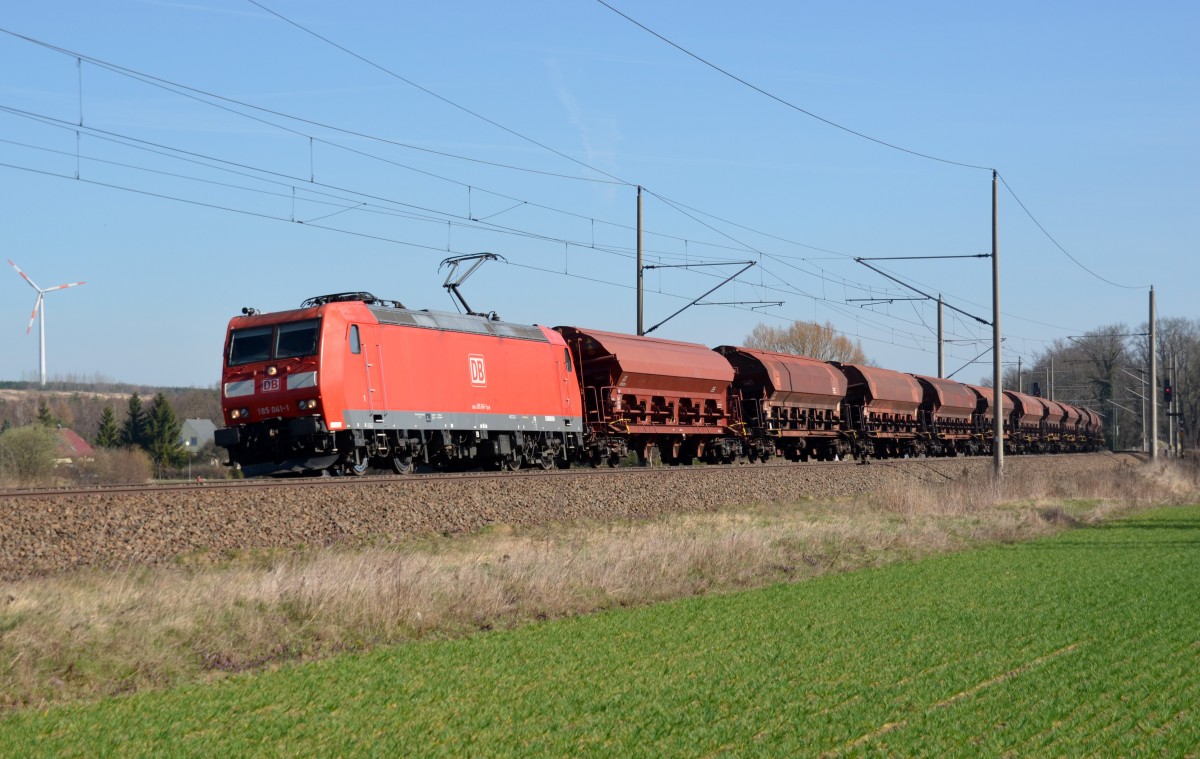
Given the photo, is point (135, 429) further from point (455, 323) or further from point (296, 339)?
point (296, 339)

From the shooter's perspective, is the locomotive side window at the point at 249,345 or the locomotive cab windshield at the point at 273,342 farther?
the locomotive side window at the point at 249,345

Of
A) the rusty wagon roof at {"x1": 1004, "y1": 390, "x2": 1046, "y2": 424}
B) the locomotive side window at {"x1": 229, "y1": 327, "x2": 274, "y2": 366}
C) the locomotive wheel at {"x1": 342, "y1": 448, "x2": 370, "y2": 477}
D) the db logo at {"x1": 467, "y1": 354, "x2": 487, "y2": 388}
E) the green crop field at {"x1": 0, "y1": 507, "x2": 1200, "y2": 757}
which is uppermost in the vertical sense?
the locomotive side window at {"x1": 229, "y1": 327, "x2": 274, "y2": 366}

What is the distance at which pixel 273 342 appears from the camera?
2367 cm

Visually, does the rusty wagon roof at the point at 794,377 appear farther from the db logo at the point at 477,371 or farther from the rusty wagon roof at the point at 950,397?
the db logo at the point at 477,371

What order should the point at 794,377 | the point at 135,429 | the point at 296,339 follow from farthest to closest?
the point at 135,429
the point at 794,377
the point at 296,339

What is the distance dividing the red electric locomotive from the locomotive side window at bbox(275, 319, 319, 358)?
0.03 m

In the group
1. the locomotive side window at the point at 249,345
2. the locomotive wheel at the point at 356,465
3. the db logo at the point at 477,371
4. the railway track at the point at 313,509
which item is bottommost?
the railway track at the point at 313,509

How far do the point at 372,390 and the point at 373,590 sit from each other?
11.7 metres

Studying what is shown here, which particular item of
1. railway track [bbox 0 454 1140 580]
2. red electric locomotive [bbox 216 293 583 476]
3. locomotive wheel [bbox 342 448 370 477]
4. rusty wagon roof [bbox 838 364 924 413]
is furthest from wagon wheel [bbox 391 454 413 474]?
rusty wagon roof [bbox 838 364 924 413]

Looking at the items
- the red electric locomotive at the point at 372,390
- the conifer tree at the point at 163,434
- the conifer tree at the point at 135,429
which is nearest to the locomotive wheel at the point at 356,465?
the red electric locomotive at the point at 372,390

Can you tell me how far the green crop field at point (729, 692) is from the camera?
7.69 metres

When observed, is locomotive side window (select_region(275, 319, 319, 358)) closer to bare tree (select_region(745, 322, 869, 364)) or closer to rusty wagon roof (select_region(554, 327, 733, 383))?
rusty wagon roof (select_region(554, 327, 733, 383))

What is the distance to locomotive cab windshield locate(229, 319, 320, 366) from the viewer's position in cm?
2320

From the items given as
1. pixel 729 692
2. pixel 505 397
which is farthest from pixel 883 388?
pixel 729 692
